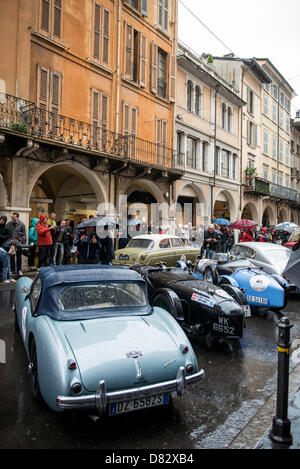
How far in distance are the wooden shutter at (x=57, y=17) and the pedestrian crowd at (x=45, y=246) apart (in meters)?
7.70

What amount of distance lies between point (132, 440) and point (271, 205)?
33.3 m

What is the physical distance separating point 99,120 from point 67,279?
43.8 feet

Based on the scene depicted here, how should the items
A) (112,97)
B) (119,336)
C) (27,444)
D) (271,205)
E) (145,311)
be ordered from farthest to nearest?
(271,205), (112,97), (145,311), (119,336), (27,444)

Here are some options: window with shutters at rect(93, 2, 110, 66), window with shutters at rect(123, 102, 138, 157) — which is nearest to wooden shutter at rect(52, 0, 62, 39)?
window with shutters at rect(93, 2, 110, 66)

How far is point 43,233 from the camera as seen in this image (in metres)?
11.5

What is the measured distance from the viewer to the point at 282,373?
3164 millimetres

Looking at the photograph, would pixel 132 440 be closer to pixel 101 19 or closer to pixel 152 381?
pixel 152 381

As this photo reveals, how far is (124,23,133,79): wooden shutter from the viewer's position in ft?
57.0

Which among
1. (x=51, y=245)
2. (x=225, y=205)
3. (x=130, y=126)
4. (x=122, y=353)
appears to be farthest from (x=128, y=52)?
(x=122, y=353)

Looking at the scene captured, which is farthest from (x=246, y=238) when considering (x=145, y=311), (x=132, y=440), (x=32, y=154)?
(x=132, y=440)

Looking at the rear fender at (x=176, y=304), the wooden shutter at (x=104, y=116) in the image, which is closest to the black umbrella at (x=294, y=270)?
the rear fender at (x=176, y=304)

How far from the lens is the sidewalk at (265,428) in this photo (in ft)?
9.89

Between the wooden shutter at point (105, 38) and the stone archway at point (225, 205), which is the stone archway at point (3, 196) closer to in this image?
the wooden shutter at point (105, 38)

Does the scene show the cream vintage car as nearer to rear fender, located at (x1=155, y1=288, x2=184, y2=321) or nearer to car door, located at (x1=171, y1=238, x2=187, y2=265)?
car door, located at (x1=171, y1=238, x2=187, y2=265)
